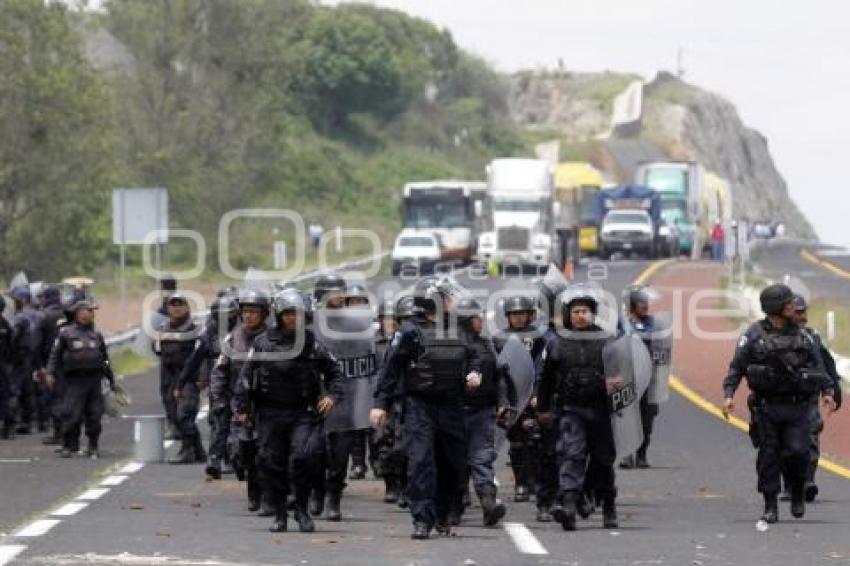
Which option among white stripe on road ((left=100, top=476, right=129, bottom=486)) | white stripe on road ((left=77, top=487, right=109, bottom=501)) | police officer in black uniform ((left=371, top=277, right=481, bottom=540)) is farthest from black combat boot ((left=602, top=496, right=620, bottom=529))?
white stripe on road ((left=100, top=476, right=129, bottom=486))

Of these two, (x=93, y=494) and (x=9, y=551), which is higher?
(x=9, y=551)

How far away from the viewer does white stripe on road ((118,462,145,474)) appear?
24547 millimetres

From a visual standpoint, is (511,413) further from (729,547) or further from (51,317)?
(51,317)

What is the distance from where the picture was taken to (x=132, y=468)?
24953 millimetres

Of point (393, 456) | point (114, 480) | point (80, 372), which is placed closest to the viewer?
point (393, 456)

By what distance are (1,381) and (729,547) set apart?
46.5 ft

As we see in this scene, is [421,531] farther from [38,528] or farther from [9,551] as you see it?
[9,551]

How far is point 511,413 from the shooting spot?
61.2 feet

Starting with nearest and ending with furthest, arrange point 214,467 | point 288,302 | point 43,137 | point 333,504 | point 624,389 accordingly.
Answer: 1. point 288,302
2. point 624,389
3. point 333,504
4. point 214,467
5. point 43,137

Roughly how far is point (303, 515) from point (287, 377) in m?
1.00

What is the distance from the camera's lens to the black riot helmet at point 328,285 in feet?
69.9

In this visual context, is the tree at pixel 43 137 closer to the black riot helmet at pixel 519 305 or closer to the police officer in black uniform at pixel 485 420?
the black riot helmet at pixel 519 305

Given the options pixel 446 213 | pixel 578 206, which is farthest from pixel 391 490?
pixel 578 206

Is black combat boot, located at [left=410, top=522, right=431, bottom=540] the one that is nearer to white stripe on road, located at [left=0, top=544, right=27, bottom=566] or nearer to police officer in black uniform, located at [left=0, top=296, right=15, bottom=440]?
white stripe on road, located at [left=0, top=544, right=27, bottom=566]
